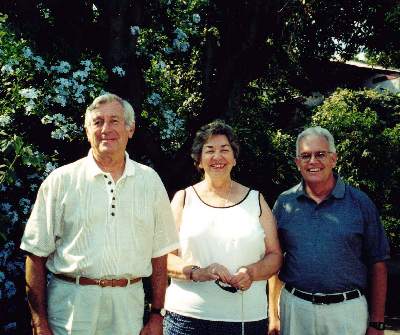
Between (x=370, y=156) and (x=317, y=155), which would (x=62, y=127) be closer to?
(x=317, y=155)

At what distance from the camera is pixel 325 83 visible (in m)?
14.0

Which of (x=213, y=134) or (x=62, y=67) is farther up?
(x=62, y=67)

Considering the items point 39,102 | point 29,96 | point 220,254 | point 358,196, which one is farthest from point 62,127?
point 358,196

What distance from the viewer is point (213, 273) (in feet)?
9.59

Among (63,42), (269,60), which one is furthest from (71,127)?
(269,60)

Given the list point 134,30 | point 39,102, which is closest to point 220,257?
point 39,102

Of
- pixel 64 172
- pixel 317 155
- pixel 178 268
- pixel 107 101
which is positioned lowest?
pixel 178 268

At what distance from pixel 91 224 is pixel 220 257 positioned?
83cm

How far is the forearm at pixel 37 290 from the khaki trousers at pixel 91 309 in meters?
0.05

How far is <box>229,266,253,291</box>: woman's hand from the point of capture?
2.90 metres

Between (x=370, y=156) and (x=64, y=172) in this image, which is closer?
(x=64, y=172)

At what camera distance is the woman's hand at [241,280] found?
9.50ft

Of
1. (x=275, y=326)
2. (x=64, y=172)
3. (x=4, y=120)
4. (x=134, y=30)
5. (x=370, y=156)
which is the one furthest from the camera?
(x=370, y=156)

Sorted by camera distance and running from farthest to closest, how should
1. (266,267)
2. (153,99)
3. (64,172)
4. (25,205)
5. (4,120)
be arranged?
(153,99)
(4,120)
(25,205)
(266,267)
(64,172)
